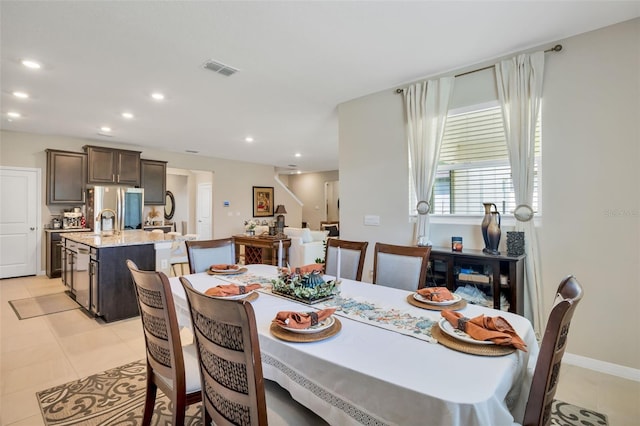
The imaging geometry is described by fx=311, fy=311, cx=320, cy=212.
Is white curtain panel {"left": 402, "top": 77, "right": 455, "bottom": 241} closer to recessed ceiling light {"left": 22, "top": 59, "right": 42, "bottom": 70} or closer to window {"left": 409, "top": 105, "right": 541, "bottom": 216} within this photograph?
window {"left": 409, "top": 105, "right": 541, "bottom": 216}

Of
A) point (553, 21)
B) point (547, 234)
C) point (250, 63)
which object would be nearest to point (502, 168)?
point (547, 234)

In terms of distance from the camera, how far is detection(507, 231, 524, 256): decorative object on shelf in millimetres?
2699

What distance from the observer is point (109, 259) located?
11.5ft

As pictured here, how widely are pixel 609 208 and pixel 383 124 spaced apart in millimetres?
2249

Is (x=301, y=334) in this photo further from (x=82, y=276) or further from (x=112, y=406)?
(x=82, y=276)

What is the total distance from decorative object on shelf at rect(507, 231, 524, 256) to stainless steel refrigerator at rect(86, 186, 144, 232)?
664 cm

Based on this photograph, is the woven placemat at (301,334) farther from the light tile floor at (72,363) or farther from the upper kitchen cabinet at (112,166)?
the upper kitchen cabinet at (112,166)

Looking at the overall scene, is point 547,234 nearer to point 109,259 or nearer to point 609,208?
point 609,208

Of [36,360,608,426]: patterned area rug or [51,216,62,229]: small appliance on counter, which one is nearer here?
[36,360,608,426]: patterned area rug

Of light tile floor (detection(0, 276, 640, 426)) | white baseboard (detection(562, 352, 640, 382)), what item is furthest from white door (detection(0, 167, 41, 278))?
white baseboard (detection(562, 352, 640, 382))

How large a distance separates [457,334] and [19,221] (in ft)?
25.0

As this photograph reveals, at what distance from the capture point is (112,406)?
6.81 ft

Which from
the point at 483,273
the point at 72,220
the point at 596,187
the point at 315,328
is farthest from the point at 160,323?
the point at 72,220

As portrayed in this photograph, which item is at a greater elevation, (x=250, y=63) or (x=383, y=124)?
(x=250, y=63)
